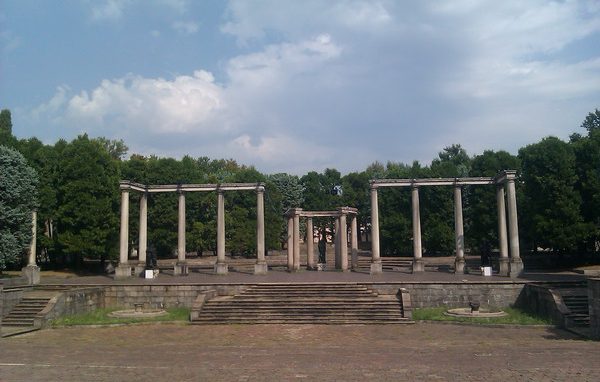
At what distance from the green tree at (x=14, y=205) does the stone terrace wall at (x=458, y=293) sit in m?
23.7

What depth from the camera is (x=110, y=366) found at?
14.5 metres

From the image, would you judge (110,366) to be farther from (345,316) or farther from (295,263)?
(295,263)

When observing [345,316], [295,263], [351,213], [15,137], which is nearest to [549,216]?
[351,213]

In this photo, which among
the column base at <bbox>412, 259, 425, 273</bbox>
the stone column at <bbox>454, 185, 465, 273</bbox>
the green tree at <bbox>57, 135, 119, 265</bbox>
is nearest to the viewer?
the stone column at <bbox>454, 185, 465, 273</bbox>

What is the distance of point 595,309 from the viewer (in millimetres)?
18250

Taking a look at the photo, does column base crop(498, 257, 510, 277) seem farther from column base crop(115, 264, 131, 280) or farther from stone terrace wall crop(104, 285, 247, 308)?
column base crop(115, 264, 131, 280)

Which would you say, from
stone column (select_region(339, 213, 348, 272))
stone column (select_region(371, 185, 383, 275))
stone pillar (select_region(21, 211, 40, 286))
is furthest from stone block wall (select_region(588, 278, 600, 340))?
stone pillar (select_region(21, 211, 40, 286))

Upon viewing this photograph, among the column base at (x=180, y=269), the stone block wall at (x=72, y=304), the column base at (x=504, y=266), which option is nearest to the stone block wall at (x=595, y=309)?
the column base at (x=504, y=266)

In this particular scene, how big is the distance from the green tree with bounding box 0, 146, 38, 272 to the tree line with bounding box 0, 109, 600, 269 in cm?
14

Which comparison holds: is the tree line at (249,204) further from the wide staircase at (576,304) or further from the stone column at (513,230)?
the wide staircase at (576,304)

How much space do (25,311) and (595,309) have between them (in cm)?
2569

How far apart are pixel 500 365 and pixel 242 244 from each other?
46912 millimetres


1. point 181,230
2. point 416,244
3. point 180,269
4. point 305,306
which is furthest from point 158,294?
point 416,244

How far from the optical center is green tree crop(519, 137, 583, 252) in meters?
39.1
